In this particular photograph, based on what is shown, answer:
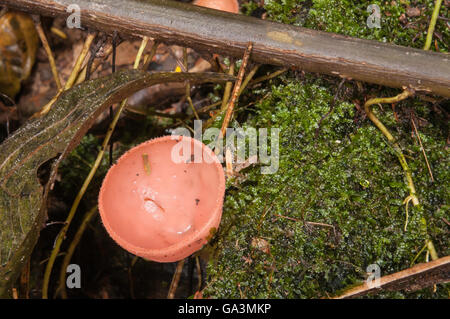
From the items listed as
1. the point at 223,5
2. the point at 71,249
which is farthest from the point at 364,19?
the point at 71,249

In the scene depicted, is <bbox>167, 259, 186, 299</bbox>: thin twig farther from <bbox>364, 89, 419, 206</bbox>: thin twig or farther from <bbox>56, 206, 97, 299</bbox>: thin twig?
<bbox>364, 89, 419, 206</bbox>: thin twig

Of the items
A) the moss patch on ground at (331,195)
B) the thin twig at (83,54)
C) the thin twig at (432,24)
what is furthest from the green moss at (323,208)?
the thin twig at (83,54)

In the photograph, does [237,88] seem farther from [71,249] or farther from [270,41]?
[71,249]

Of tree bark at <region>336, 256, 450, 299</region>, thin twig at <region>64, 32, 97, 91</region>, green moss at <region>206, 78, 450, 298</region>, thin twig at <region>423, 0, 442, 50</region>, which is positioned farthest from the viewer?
thin twig at <region>64, 32, 97, 91</region>

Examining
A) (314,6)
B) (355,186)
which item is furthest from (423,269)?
(314,6)

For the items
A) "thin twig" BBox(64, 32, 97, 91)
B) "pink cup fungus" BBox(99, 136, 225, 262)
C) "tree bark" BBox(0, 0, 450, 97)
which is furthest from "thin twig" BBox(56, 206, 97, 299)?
"tree bark" BBox(0, 0, 450, 97)

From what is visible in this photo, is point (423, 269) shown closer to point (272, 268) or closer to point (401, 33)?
point (272, 268)
